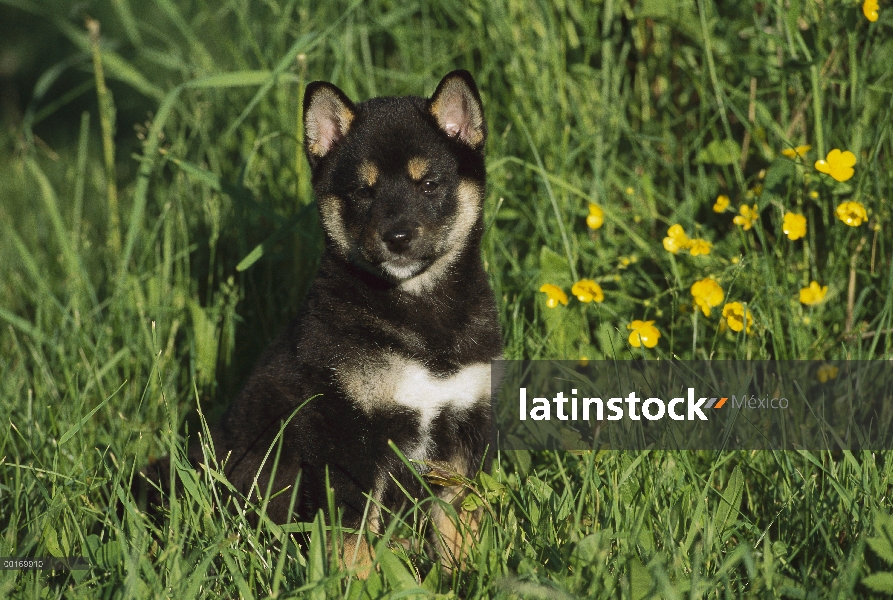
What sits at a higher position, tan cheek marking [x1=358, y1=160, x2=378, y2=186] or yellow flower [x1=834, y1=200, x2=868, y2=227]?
tan cheek marking [x1=358, y1=160, x2=378, y2=186]

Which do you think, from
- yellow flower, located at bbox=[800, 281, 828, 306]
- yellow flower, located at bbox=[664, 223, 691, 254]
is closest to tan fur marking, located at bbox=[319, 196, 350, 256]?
yellow flower, located at bbox=[664, 223, 691, 254]

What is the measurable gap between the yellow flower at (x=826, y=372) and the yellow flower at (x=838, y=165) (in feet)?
2.56

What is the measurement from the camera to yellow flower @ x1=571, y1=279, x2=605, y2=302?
146 inches

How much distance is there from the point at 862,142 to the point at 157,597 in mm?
3450

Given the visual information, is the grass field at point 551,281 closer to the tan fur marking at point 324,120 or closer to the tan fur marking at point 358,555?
the tan fur marking at point 358,555

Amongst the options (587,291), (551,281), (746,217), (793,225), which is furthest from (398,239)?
(793,225)

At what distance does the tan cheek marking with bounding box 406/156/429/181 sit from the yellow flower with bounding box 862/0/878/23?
188cm

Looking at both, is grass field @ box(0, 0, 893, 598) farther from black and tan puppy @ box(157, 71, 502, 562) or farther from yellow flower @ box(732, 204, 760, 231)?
black and tan puppy @ box(157, 71, 502, 562)

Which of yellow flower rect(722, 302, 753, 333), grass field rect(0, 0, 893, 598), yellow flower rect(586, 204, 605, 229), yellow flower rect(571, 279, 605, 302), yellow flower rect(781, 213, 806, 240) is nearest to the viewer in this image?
grass field rect(0, 0, 893, 598)

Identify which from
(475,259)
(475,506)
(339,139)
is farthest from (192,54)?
(475,506)

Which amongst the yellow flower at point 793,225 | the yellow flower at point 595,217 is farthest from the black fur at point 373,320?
the yellow flower at point 793,225

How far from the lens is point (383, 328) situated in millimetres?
3107

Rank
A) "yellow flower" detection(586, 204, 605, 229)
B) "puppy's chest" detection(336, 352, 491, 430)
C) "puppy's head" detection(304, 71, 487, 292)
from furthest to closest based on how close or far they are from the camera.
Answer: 1. "yellow flower" detection(586, 204, 605, 229)
2. "puppy's head" detection(304, 71, 487, 292)
3. "puppy's chest" detection(336, 352, 491, 430)

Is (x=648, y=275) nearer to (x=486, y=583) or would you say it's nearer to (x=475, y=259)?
(x=475, y=259)
